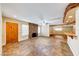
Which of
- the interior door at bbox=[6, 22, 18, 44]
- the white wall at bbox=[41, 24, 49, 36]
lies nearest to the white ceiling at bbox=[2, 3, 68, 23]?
the interior door at bbox=[6, 22, 18, 44]

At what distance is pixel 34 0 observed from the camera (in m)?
0.87

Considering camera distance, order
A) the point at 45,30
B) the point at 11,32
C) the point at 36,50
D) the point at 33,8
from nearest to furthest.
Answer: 1. the point at 33,8
2. the point at 36,50
3. the point at 11,32
4. the point at 45,30

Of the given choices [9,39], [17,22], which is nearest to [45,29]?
[17,22]

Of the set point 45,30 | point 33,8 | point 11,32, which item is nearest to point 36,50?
point 33,8

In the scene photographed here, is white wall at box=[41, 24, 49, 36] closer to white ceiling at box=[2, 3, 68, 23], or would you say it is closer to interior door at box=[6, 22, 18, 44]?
interior door at box=[6, 22, 18, 44]

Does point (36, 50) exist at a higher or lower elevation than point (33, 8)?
lower

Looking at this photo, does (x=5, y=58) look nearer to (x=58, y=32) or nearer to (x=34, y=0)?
(x=34, y=0)

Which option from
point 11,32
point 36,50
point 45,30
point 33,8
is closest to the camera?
point 33,8

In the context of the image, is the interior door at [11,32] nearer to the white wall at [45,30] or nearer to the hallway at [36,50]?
the hallway at [36,50]

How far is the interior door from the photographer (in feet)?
17.5

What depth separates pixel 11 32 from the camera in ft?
18.8

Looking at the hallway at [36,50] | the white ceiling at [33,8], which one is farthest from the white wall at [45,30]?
the white ceiling at [33,8]

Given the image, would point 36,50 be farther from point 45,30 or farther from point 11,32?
point 45,30

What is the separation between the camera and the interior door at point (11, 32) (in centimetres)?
533
